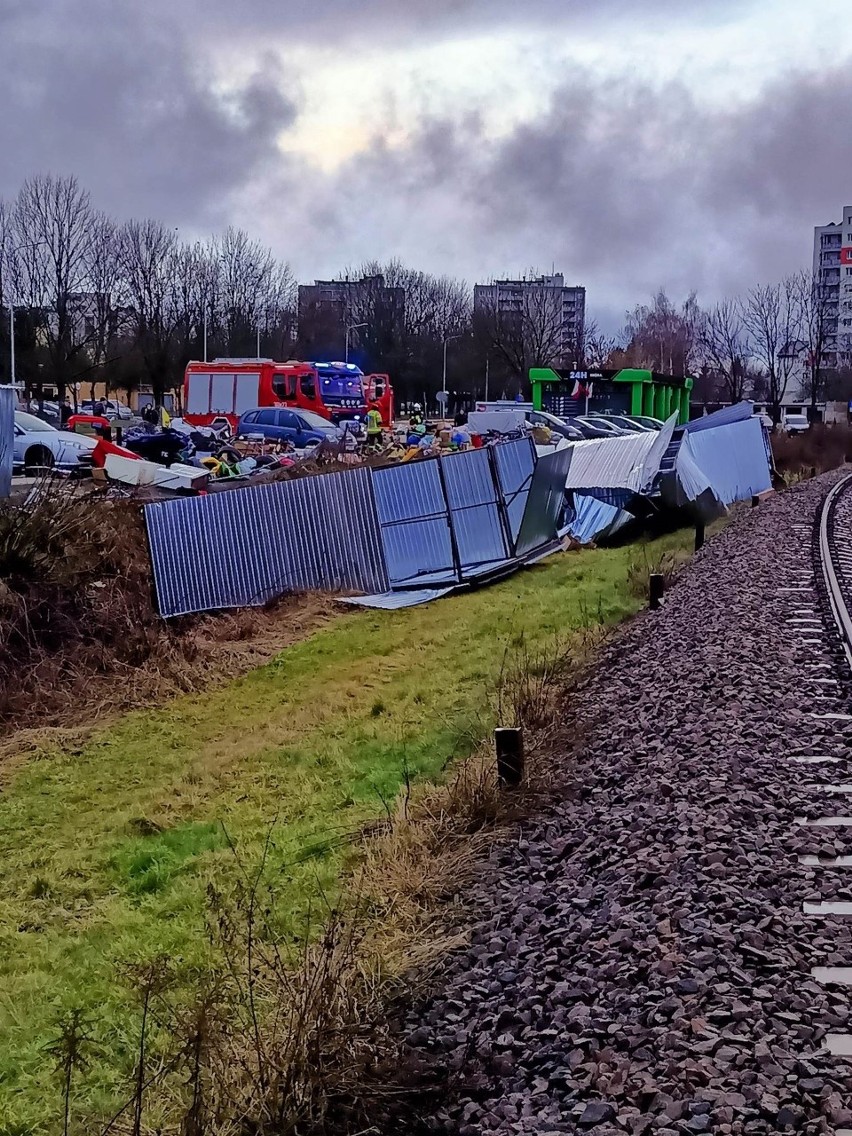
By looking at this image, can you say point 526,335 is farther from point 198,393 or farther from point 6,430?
point 6,430

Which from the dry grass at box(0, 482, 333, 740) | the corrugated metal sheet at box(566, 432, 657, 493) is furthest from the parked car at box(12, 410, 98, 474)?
the dry grass at box(0, 482, 333, 740)

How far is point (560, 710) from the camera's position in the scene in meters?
8.92

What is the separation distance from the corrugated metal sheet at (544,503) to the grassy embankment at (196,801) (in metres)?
3.91

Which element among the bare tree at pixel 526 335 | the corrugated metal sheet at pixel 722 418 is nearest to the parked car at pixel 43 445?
the corrugated metal sheet at pixel 722 418

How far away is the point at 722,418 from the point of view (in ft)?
90.2

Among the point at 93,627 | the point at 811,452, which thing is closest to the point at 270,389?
the point at 811,452

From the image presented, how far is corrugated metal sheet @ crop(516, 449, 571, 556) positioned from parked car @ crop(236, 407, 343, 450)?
57.6 feet

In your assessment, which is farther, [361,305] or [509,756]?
[361,305]

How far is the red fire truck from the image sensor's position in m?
45.6

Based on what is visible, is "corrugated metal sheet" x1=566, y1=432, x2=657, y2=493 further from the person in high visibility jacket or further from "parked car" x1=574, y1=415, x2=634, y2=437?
"parked car" x1=574, y1=415, x2=634, y2=437

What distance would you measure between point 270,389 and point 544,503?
28.1 meters

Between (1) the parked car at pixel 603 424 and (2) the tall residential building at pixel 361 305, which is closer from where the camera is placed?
(1) the parked car at pixel 603 424

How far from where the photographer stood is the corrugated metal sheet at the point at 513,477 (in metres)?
18.0

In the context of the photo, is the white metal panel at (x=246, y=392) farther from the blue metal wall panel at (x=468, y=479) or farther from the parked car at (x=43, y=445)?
the blue metal wall panel at (x=468, y=479)
